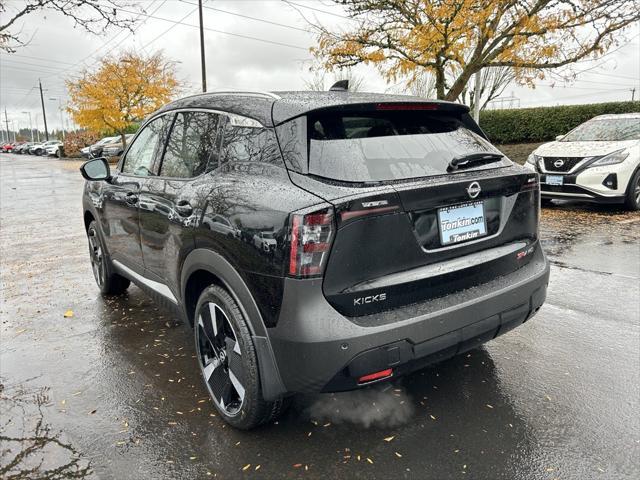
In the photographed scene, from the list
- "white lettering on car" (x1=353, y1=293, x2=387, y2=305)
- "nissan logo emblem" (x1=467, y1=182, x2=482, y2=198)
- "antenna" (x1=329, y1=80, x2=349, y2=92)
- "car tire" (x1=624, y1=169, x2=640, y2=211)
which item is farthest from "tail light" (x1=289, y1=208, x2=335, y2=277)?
"car tire" (x1=624, y1=169, x2=640, y2=211)

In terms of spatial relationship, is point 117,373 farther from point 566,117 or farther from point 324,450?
point 566,117

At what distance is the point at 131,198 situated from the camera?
3.61 metres

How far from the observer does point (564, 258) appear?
5715 mm

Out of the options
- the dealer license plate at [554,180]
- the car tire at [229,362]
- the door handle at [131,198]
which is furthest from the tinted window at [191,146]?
the dealer license plate at [554,180]

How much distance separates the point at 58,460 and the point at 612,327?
3.76m

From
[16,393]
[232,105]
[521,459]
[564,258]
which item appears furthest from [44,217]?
[521,459]

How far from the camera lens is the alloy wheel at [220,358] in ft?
8.21

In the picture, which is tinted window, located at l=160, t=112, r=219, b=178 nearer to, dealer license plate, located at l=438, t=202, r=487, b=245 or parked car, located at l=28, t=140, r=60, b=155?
dealer license plate, located at l=438, t=202, r=487, b=245

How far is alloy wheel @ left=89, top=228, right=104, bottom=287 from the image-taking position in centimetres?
469

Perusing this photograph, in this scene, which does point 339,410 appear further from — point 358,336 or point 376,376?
point 358,336

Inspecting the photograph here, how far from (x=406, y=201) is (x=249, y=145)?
0.89 m

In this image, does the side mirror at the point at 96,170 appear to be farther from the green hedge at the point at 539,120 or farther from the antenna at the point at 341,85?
the green hedge at the point at 539,120

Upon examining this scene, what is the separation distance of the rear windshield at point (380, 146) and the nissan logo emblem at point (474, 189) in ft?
0.51

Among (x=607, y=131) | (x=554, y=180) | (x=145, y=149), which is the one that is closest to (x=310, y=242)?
(x=145, y=149)
